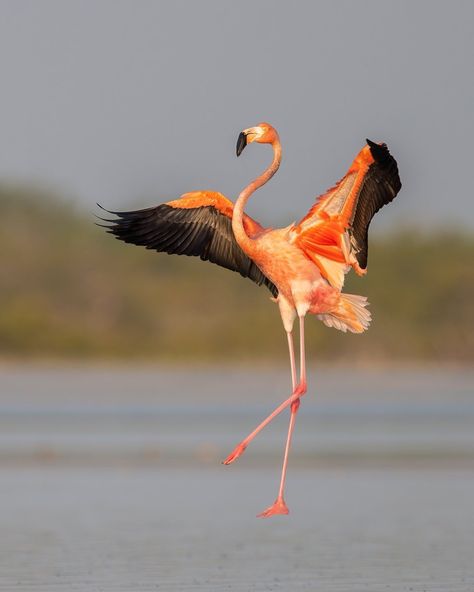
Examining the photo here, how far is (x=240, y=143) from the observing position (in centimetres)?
1052

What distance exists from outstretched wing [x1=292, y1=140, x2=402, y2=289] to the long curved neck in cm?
38

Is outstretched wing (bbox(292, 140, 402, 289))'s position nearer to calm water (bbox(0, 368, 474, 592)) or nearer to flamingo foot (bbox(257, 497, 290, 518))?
flamingo foot (bbox(257, 497, 290, 518))

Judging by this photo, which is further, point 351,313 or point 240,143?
point 351,313

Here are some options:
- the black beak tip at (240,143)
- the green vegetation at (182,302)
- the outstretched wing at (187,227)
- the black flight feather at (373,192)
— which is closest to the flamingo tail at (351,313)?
the black flight feather at (373,192)

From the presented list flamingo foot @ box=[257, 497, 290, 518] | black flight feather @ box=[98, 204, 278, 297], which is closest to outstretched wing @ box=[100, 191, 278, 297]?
black flight feather @ box=[98, 204, 278, 297]

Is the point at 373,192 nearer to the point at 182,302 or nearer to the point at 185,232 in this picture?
the point at 185,232

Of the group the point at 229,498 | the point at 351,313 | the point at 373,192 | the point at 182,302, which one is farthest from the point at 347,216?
the point at 182,302

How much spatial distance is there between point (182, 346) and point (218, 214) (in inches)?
1113

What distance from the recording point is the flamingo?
1066cm

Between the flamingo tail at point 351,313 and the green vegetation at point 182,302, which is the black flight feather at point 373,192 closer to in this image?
the flamingo tail at point 351,313

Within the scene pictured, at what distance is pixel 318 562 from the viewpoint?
11.0m

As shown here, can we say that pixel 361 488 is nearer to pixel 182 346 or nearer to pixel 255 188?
pixel 255 188

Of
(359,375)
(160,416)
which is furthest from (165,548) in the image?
(359,375)

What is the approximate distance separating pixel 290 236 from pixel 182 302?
32.0 m
